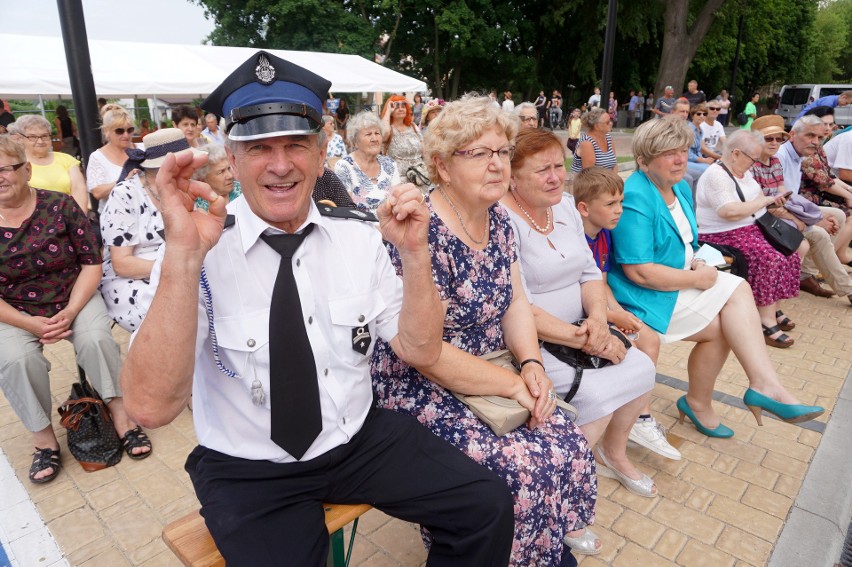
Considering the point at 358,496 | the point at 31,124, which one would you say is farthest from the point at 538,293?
the point at 31,124

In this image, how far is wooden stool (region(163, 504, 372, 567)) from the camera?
162cm

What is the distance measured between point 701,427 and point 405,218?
269 cm

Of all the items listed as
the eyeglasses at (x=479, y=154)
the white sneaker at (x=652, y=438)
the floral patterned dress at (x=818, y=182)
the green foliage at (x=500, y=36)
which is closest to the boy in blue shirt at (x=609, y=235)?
the white sneaker at (x=652, y=438)

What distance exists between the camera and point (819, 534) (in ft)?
8.48

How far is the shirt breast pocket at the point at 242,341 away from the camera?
1656 mm

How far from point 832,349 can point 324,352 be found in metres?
4.70

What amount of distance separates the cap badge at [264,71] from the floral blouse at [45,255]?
7.03 feet

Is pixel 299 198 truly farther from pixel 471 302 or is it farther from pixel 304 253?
pixel 471 302

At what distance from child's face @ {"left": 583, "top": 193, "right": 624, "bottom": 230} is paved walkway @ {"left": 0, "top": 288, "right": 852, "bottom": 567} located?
1386 millimetres

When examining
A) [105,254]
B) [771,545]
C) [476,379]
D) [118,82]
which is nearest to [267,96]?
[476,379]

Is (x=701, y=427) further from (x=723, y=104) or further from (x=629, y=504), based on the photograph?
(x=723, y=104)

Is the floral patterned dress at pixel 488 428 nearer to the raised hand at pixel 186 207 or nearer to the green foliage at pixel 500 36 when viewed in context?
the raised hand at pixel 186 207

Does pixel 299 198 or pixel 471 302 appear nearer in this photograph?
pixel 299 198

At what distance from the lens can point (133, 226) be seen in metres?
3.40
